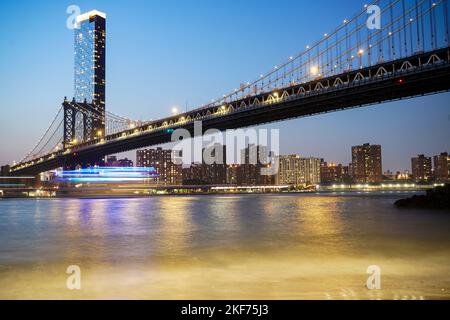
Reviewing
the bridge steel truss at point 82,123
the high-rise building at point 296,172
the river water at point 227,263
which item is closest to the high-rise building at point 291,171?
the high-rise building at point 296,172

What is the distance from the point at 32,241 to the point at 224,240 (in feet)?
17.4

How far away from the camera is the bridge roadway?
3322 centimetres

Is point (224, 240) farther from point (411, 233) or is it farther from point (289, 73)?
point (289, 73)

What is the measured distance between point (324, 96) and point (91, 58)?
347 ft

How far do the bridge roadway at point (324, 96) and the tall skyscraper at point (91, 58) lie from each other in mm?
68164

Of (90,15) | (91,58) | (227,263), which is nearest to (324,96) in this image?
(227,263)

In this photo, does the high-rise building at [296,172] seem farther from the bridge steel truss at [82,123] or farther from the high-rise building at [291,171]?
the bridge steel truss at [82,123]

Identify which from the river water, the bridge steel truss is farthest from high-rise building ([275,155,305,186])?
the river water

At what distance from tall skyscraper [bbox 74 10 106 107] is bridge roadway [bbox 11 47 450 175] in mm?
68164

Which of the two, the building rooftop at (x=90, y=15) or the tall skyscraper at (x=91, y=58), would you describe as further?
the building rooftop at (x=90, y=15)

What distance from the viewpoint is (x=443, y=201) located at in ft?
79.8

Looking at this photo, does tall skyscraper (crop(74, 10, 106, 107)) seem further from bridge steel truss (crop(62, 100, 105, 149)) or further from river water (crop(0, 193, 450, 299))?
river water (crop(0, 193, 450, 299))

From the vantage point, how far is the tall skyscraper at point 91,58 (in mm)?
129250
